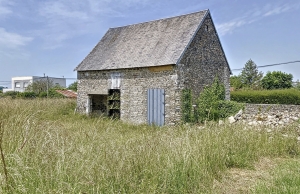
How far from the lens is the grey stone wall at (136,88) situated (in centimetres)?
1232

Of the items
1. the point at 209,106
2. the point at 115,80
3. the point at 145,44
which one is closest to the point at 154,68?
the point at 145,44

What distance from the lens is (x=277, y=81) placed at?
43094 mm

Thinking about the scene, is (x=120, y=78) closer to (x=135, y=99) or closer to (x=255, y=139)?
(x=135, y=99)

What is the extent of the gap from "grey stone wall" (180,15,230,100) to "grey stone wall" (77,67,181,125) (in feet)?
3.17

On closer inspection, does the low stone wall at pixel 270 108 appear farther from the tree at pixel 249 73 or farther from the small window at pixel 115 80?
the tree at pixel 249 73

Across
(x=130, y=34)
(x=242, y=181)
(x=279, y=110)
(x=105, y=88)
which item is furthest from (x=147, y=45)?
(x=242, y=181)

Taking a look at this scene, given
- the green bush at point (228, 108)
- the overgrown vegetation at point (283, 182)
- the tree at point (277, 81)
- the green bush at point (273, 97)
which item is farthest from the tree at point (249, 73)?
the overgrown vegetation at point (283, 182)

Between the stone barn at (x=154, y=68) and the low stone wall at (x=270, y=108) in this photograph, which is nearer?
the low stone wall at (x=270, y=108)

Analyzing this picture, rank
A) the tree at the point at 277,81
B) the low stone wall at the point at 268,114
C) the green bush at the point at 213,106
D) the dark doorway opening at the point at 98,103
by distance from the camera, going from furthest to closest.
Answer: the tree at the point at 277,81
the dark doorway opening at the point at 98,103
the green bush at the point at 213,106
the low stone wall at the point at 268,114

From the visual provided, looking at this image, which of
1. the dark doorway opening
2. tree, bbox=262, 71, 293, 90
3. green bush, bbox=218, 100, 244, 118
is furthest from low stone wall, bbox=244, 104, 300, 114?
tree, bbox=262, 71, 293, 90

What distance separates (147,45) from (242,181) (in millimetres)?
11014

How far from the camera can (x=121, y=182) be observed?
11.5 ft

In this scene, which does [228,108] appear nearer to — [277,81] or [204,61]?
[204,61]

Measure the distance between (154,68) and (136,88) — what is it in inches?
64.1
